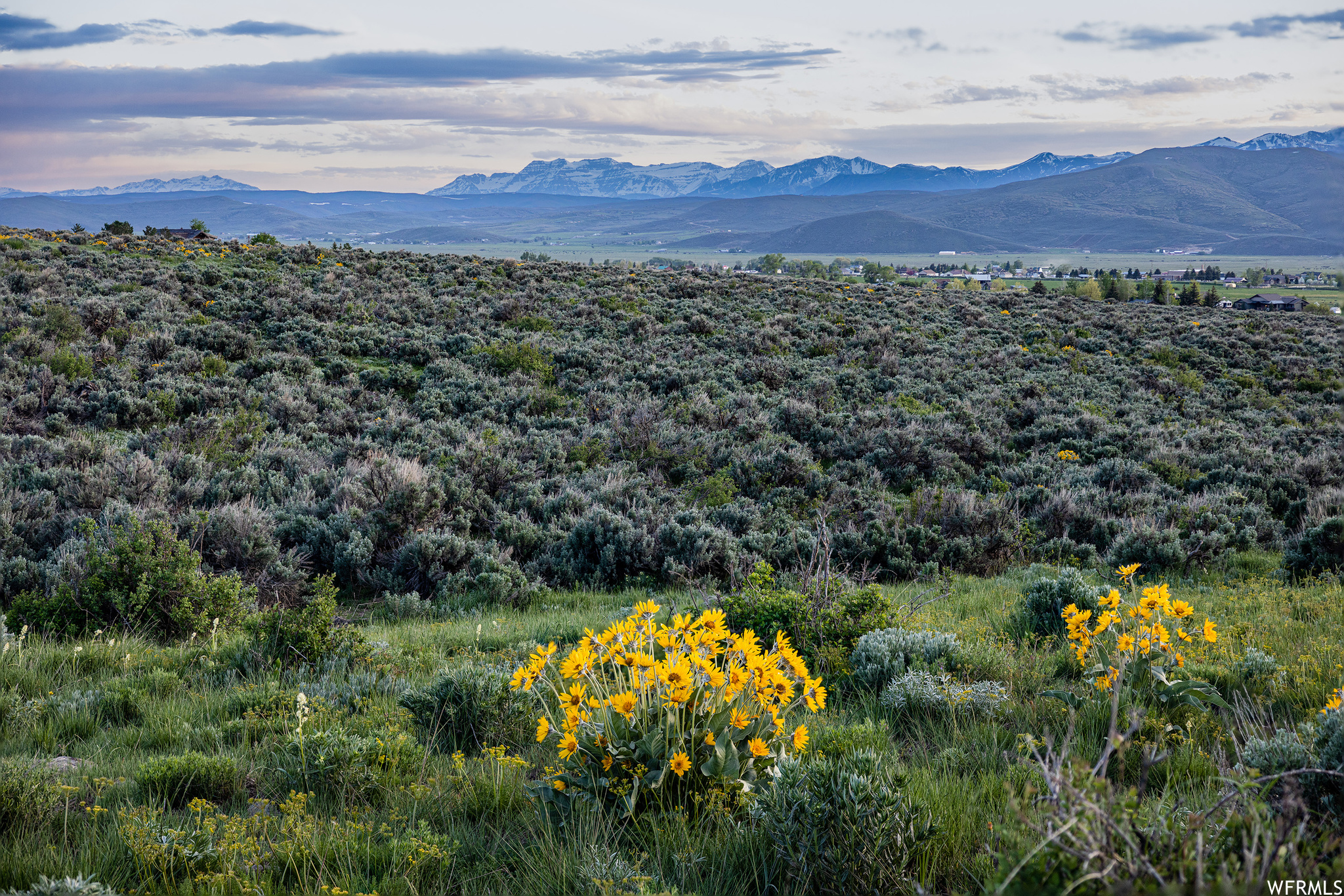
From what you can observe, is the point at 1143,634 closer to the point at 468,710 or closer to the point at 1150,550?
the point at 468,710

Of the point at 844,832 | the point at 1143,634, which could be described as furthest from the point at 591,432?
the point at 844,832

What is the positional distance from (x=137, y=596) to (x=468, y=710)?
3.42 m

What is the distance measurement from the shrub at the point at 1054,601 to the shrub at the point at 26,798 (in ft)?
20.1

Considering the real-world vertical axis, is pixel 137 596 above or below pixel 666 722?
below

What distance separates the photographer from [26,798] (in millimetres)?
2945

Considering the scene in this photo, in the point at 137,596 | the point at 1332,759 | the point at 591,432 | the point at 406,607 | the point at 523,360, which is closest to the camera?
the point at 1332,759

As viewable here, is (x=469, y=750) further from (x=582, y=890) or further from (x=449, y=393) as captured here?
(x=449, y=393)

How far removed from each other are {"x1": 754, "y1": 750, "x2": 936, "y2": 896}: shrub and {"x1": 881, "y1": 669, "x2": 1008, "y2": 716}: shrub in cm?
158

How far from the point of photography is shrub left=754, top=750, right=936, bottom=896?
2510mm

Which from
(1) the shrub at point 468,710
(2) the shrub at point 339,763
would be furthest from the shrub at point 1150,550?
(2) the shrub at point 339,763

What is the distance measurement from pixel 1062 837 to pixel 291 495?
9.62 metres

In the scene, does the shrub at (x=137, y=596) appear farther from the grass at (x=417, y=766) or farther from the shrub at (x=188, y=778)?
the shrub at (x=188, y=778)

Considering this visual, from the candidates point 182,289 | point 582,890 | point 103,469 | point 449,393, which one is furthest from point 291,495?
point 182,289

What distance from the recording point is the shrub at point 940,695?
4098 mm
